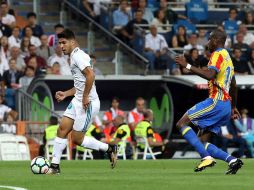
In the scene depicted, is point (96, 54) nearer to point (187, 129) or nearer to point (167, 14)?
point (167, 14)

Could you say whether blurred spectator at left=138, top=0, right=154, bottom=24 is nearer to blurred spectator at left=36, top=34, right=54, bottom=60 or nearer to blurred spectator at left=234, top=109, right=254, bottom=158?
blurred spectator at left=36, top=34, right=54, bottom=60

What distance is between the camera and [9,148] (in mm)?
23234

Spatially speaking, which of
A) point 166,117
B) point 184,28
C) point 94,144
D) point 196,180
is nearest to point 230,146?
point 166,117

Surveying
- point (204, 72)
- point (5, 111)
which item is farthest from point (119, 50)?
point (204, 72)

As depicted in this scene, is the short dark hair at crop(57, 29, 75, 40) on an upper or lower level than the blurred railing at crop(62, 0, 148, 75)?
upper

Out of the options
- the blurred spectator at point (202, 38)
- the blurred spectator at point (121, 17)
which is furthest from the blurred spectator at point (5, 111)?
the blurred spectator at point (202, 38)

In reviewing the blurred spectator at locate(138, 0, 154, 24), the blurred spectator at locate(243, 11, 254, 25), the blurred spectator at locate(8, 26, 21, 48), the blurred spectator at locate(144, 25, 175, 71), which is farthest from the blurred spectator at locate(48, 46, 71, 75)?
the blurred spectator at locate(243, 11, 254, 25)

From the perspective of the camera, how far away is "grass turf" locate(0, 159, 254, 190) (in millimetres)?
12749

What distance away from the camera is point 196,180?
13797mm

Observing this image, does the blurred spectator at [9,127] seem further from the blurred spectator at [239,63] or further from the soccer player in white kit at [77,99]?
the soccer player in white kit at [77,99]

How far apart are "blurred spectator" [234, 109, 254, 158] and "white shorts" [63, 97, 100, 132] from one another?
11.0 m

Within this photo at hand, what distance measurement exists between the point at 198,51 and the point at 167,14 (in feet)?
8.89

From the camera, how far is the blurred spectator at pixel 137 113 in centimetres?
2587

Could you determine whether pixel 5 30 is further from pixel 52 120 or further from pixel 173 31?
pixel 173 31
